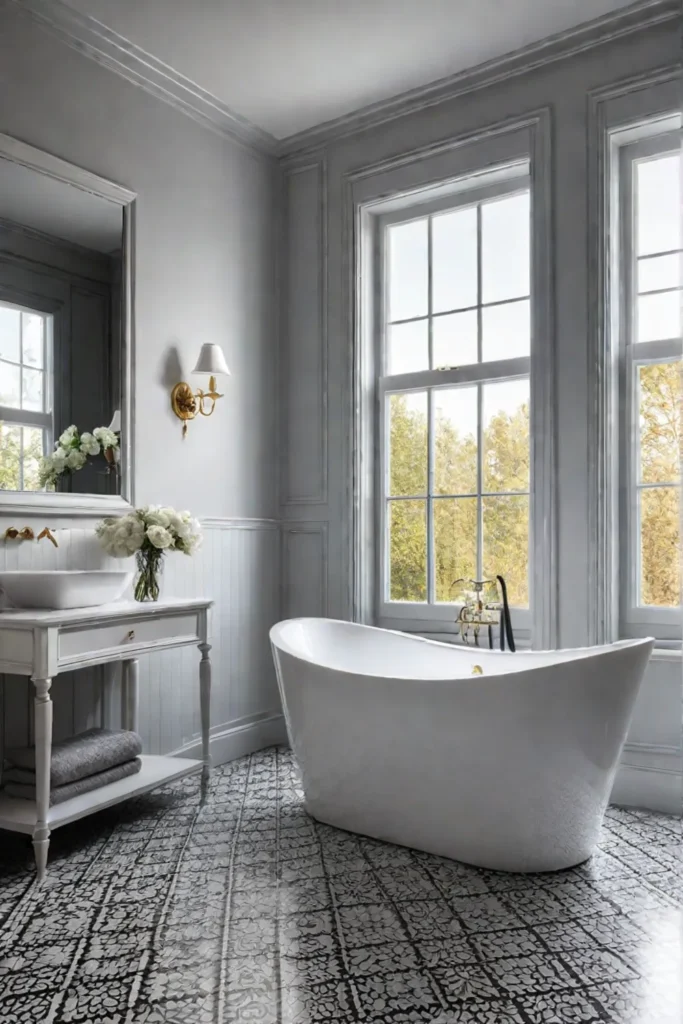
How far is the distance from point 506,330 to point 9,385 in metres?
1.97

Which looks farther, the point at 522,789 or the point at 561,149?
the point at 561,149

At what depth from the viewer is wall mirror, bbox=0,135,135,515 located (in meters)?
2.62

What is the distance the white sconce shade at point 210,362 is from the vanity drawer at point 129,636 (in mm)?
1029

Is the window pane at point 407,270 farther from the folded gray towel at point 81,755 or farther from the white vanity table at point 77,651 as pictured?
the folded gray towel at point 81,755

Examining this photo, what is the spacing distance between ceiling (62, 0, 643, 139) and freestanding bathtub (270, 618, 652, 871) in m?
2.29

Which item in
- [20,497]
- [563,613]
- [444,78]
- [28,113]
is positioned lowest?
[563,613]

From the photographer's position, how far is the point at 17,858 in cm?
238

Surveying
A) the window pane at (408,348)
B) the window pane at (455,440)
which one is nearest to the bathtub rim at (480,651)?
the window pane at (455,440)

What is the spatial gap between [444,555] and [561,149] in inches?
67.0

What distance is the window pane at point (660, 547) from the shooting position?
2904 millimetres

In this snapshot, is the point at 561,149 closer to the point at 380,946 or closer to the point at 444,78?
the point at 444,78

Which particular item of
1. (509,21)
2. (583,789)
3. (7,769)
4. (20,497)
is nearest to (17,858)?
(7,769)

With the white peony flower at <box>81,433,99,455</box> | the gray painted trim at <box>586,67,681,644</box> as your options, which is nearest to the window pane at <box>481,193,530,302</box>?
the gray painted trim at <box>586,67,681,644</box>

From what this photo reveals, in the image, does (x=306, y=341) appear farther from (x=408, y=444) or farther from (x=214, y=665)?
(x=214, y=665)
